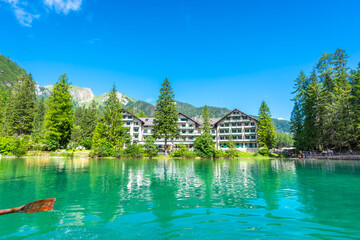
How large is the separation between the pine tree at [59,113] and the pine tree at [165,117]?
21.5m

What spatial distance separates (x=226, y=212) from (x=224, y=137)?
218ft

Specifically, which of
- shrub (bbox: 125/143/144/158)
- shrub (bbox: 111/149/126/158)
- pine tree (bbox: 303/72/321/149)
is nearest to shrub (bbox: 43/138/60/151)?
shrub (bbox: 111/149/126/158)

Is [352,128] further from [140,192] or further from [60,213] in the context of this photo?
[60,213]

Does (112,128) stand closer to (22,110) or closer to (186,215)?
(22,110)

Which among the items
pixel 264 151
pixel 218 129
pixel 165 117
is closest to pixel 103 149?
pixel 165 117

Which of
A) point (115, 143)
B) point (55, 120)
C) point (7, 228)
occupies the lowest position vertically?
point (7, 228)

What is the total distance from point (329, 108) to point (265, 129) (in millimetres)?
21038

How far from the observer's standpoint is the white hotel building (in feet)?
232

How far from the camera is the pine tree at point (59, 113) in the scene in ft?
150

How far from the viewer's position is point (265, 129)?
63031mm

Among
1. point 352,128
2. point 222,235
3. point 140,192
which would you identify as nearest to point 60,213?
point 140,192

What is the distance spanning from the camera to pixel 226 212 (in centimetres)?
794

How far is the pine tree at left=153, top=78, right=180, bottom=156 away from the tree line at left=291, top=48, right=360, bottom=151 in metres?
34.4

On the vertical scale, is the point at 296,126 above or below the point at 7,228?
above
